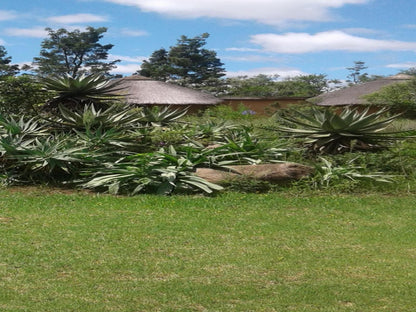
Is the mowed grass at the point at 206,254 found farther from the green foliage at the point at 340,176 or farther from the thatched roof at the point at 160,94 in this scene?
the thatched roof at the point at 160,94

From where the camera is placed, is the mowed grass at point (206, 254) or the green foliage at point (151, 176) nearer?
the mowed grass at point (206, 254)

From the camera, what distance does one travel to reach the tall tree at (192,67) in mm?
60656

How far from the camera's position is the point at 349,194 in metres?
11.4

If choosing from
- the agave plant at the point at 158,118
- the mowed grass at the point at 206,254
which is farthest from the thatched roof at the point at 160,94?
the mowed grass at the point at 206,254

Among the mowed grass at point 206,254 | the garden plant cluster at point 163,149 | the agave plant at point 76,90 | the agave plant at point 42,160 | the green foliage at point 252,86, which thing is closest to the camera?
the mowed grass at point 206,254

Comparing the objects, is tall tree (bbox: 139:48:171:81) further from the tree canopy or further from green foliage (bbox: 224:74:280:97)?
the tree canopy

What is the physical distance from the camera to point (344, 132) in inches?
560

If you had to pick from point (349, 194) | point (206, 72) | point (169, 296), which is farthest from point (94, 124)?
point (206, 72)

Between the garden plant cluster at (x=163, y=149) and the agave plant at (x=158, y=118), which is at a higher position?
the agave plant at (x=158, y=118)

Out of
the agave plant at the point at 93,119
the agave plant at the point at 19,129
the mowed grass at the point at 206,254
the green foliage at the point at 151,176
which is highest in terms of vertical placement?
the agave plant at the point at 93,119

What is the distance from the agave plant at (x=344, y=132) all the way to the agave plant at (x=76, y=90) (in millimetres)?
4947

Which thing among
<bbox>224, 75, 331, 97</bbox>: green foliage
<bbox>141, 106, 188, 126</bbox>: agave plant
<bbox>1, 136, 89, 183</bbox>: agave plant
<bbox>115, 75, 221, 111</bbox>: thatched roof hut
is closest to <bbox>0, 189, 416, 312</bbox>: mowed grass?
<bbox>1, 136, 89, 183</bbox>: agave plant

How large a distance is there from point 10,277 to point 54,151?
6365 millimetres

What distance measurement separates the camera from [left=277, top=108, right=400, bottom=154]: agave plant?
13.9m
